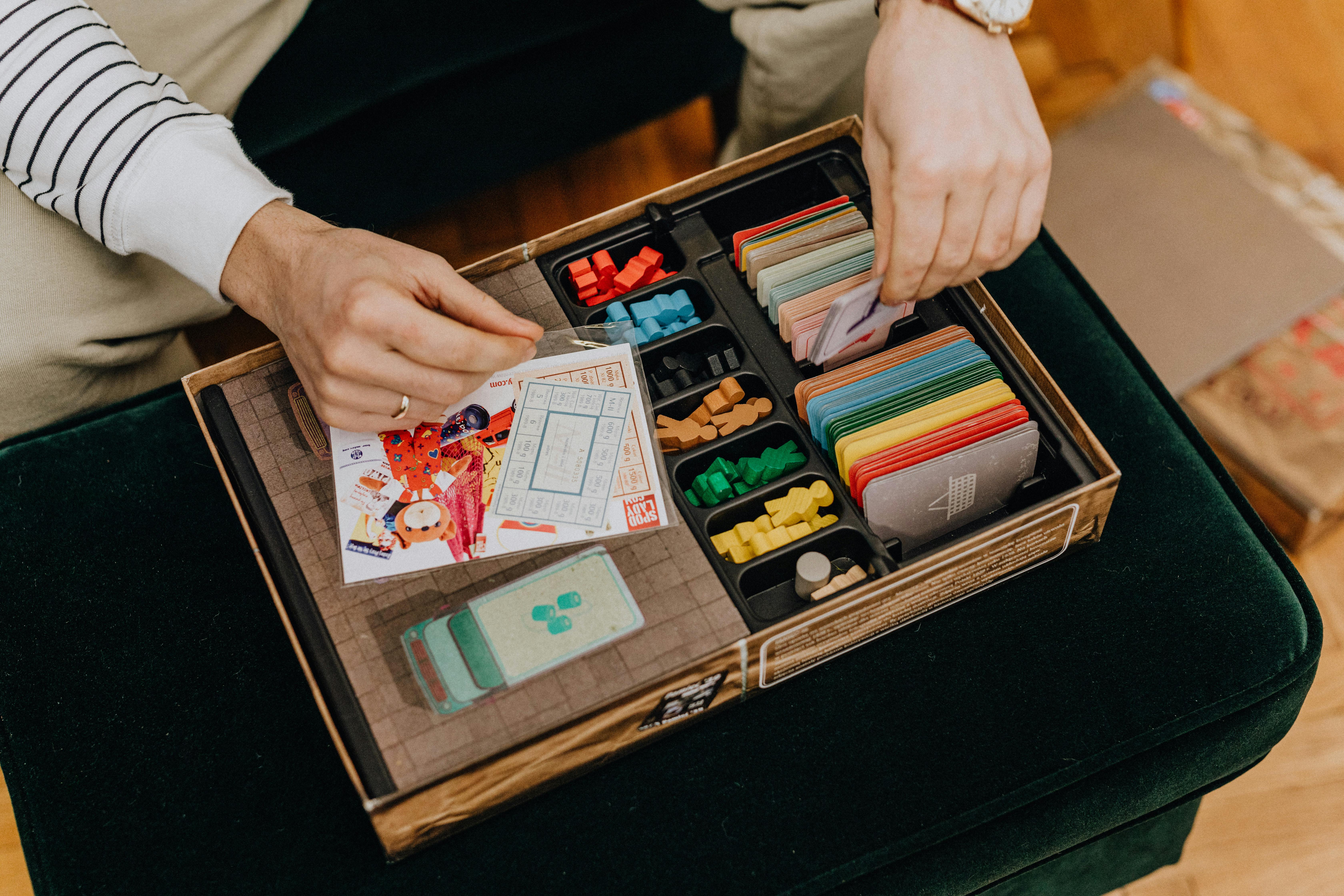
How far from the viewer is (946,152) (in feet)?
2.65

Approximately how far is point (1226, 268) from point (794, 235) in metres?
0.99

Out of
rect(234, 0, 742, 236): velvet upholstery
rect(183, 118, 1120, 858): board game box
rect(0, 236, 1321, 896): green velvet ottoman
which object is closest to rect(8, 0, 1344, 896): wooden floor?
rect(234, 0, 742, 236): velvet upholstery

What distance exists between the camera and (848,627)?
86cm

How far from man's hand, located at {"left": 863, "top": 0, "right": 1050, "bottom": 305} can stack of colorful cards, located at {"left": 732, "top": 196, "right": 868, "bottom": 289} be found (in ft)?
0.35

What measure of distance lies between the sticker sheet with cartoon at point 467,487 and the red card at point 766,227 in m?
0.17

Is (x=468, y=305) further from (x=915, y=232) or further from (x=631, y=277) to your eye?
(x=915, y=232)

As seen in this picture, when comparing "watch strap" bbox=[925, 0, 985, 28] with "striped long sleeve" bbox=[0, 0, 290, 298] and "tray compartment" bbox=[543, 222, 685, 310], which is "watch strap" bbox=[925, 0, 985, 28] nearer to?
"tray compartment" bbox=[543, 222, 685, 310]

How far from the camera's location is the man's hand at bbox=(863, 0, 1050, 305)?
2.67 ft

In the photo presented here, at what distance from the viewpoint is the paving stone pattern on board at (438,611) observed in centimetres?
77

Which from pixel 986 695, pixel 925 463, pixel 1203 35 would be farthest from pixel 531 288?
pixel 1203 35

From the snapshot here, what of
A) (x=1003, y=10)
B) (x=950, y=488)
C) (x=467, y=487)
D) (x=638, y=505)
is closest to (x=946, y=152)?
(x=1003, y=10)

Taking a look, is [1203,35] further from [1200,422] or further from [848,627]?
[848,627]

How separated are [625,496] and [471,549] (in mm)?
138

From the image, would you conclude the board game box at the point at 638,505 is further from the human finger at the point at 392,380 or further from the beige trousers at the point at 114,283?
the beige trousers at the point at 114,283
